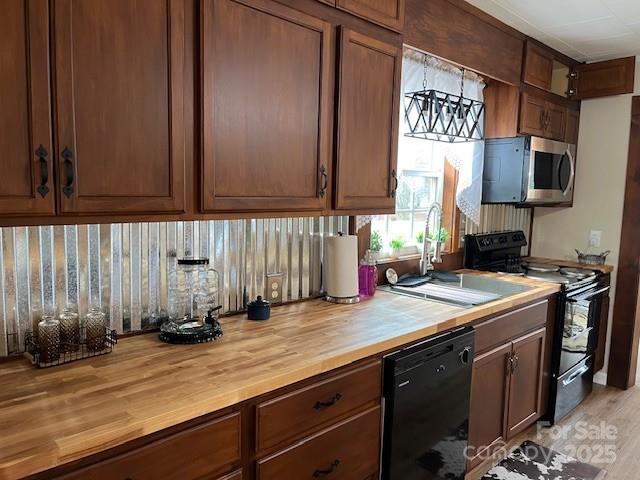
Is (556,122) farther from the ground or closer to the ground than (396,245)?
farther from the ground

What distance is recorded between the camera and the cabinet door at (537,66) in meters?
3.06

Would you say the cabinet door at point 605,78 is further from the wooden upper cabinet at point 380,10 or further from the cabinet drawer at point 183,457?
the cabinet drawer at point 183,457

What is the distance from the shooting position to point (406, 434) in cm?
187

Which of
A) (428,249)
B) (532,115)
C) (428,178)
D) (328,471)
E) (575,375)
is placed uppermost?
(532,115)

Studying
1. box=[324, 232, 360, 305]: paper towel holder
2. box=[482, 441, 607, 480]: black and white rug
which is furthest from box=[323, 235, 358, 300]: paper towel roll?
box=[482, 441, 607, 480]: black and white rug

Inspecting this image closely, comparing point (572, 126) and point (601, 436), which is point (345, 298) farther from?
point (572, 126)

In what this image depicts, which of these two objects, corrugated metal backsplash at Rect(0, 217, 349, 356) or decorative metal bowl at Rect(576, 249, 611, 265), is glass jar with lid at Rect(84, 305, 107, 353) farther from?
decorative metal bowl at Rect(576, 249, 611, 265)

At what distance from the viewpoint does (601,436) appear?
2977 mm

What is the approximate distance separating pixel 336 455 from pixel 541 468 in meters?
1.62

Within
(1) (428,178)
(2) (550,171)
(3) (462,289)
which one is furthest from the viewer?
(2) (550,171)

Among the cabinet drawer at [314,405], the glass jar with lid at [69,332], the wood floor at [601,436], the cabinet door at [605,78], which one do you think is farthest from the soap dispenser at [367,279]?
the cabinet door at [605,78]

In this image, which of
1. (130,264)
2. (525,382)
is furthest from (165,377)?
(525,382)

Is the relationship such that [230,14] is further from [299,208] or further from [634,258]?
[634,258]

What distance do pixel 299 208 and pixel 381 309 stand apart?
0.66 metres
